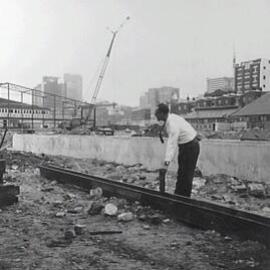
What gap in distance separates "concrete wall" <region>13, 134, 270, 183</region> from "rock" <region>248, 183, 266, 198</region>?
61 cm

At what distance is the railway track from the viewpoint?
14.6ft

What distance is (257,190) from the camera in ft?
25.8

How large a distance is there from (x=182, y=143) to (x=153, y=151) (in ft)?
19.7

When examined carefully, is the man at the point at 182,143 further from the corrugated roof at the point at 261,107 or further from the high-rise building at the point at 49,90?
the corrugated roof at the point at 261,107

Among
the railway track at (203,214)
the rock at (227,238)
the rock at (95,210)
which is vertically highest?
the railway track at (203,214)

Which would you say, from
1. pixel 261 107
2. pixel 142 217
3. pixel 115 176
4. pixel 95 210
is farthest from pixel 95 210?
pixel 261 107

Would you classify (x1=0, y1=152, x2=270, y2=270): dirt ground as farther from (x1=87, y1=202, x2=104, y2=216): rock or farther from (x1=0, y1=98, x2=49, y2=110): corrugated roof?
(x1=0, y1=98, x2=49, y2=110): corrugated roof

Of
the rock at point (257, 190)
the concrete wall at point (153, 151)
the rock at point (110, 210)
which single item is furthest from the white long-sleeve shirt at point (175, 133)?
the concrete wall at point (153, 151)

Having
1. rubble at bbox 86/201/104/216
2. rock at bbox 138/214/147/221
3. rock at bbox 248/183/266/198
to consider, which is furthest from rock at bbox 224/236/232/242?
rock at bbox 248/183/266/198

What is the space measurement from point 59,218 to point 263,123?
41.9 metres

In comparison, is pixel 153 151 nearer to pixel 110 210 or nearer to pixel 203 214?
pixel 110 210

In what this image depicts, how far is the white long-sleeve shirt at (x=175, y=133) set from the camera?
18.8ft

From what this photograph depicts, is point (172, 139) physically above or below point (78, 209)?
above

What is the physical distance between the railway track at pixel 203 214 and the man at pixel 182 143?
0.33 metres
